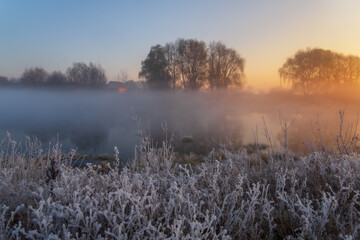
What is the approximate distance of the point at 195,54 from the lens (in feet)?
143

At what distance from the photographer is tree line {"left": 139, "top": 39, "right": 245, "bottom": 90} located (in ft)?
→ 140

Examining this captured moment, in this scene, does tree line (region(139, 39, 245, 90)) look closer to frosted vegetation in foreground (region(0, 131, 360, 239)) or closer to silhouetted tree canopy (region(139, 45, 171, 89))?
silhouetted tree canopy (region(139, 45, 171, 89))

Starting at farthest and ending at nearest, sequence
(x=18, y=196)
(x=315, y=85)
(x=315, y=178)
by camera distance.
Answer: (x=315, y=85) → (x=315, y=178) → (x=18, y=196)

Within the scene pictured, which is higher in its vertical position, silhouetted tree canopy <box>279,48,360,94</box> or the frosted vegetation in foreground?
silhouetted tree canopy <box>279,48,360,94</box>

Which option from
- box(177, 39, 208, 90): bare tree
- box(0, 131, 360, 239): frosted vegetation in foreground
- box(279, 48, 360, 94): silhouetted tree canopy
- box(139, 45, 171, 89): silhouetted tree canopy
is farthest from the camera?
box(177, 39, 208, 90): bare tree

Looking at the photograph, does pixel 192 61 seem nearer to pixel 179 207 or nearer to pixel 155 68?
pixel 155 68

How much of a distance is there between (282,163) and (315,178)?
2.53 ft

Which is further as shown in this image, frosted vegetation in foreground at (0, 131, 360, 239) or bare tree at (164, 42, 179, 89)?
bare tree at (164, 42, 179, 89)

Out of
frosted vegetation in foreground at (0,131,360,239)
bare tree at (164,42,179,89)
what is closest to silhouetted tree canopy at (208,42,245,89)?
bare tree at (164,42,179,89)

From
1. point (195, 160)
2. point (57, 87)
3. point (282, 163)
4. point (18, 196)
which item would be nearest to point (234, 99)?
point (195, 160)

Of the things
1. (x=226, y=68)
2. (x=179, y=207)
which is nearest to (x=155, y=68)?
(x=226, y=68)

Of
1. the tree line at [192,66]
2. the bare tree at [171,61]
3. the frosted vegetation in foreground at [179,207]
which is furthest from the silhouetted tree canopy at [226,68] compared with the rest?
the frosted vegetation in foreground at [179,207]

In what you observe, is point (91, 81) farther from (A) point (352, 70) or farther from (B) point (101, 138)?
(A) point (352, 70)

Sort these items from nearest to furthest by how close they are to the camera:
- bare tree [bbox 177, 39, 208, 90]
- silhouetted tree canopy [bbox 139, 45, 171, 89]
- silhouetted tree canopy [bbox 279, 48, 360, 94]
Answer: silhouetted tree canopy [bbox 279, 48, 360, 94] < silhouetted tree canopy [bbox 139, 45, 171, 89] < bare tree [bbox 177, 39, 208, 90]
